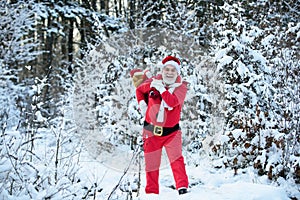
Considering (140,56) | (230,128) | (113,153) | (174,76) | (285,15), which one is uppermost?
(285,15)

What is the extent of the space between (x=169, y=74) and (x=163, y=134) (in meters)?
0.66

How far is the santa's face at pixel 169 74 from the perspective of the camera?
3.64 m

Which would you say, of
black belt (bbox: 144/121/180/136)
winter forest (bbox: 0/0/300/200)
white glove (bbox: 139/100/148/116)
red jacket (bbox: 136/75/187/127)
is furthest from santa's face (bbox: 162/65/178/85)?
winter forest (bbox: 0/0/300/200)

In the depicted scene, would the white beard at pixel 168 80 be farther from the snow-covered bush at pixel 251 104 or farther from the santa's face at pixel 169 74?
the snow-covered bush at pixel 251 104

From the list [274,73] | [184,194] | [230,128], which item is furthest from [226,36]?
[184,194]

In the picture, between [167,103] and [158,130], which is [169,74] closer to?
[167,103]

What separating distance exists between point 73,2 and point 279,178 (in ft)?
30.9

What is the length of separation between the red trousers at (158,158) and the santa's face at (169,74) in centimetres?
56

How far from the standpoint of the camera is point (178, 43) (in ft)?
24.9

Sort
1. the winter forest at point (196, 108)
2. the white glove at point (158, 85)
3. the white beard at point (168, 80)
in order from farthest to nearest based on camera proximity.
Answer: the winter forest at point (196, 108), the white beard at point (168, 80), the white glove at point (158, 85)

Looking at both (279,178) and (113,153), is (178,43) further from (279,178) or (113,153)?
(279,178)

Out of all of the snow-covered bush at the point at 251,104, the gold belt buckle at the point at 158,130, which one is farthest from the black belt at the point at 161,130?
the snow-covered bush at the point at 251,104

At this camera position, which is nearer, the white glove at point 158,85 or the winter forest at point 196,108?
the white glove at point 158,85

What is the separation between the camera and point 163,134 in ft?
11.6
